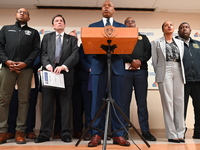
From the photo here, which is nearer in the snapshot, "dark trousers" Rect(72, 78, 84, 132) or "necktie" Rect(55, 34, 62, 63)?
"necktie" Rect(55, 34, 62, 63)

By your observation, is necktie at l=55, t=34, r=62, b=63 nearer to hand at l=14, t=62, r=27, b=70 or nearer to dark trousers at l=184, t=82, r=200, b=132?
hand at l=14, t=62, r=27, b=70

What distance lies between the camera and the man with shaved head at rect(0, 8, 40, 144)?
2979mm

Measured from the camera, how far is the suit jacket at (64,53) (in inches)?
122

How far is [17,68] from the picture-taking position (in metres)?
2.98

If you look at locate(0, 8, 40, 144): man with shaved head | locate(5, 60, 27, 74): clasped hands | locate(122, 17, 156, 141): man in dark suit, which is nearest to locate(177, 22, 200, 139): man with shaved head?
locate(122, 17, 156, 141): man in dark suit

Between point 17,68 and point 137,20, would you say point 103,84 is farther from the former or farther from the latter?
point 137,20

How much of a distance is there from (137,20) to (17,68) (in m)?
2.82

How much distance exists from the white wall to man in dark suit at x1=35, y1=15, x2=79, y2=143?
1.52 meters

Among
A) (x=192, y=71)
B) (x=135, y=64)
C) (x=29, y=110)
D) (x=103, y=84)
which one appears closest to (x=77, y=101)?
(x=29, y=110)

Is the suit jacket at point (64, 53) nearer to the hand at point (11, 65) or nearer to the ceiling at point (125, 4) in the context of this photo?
the hand at point (11, 65)

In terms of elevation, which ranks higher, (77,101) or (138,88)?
(138,88)

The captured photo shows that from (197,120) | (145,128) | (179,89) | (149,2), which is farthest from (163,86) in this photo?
(149,2)

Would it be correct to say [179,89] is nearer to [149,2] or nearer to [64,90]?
[64,90]

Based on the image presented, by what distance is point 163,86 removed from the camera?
10.5 feet
